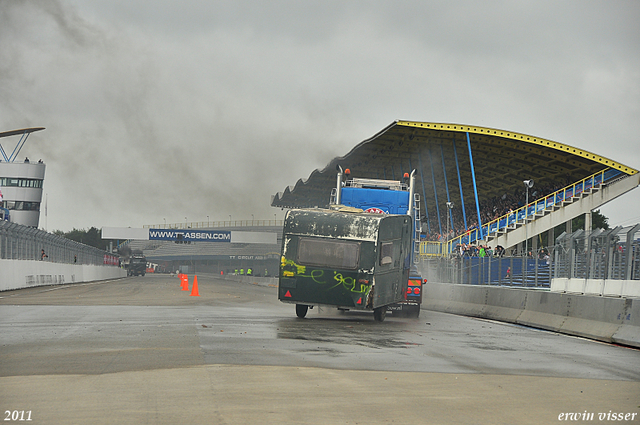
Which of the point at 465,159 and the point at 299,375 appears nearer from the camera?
the point at 299,375

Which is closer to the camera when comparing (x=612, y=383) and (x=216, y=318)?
(x=612, y=383)

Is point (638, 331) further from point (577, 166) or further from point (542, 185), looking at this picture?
point (542, 185)

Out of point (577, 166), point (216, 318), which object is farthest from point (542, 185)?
point (216, 318)

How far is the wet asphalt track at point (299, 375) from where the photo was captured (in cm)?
682

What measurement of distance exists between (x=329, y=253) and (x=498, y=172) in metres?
45.2

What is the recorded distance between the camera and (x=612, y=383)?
29.1 feet

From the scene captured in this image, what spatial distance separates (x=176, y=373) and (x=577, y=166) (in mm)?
48768

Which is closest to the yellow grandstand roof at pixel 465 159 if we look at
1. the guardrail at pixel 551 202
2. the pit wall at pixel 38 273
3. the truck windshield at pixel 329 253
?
the guardrail at pixel 551 202

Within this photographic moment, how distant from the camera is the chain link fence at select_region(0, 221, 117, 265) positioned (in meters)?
34.6

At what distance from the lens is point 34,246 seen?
4088 cm

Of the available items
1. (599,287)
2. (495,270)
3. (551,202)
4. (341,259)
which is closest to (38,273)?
(495,270)

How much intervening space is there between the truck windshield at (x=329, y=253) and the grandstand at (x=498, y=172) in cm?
2246

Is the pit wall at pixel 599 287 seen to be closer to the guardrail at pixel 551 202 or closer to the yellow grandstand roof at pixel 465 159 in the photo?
the yellow grandstand roof at pixel 465 159

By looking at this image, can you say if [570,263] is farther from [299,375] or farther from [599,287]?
[299,375]
